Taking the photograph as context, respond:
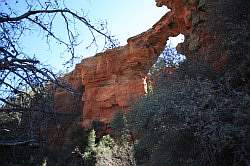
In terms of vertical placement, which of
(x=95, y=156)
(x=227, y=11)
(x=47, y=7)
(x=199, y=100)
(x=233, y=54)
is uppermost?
(x=227, y=11)

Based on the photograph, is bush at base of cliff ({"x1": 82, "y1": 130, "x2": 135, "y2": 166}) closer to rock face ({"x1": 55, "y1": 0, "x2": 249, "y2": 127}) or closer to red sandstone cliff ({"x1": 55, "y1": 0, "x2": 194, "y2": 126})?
rock face ({"x1": 55, "y1": 0, "x2": 249, "y2": 127})

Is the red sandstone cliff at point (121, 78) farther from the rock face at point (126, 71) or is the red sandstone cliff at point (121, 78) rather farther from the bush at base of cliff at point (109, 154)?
the bush at base of cliff at point (109, 154)

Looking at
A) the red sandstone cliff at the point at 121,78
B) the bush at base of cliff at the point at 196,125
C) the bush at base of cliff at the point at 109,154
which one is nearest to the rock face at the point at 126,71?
the red sandstone cliff at the point at 121,78

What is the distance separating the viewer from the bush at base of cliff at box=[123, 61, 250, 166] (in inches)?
260

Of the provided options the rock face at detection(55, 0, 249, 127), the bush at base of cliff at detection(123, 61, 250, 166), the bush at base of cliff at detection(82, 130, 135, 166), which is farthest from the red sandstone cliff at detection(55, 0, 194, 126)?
the bush at base of cliff at detection(123, 61, 250, 166)

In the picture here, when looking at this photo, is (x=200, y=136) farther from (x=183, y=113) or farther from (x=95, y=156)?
(x=95, y=156)

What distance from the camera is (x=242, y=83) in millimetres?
8227

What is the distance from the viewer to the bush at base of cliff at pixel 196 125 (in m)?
6.61

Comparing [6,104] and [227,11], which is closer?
[6,104]

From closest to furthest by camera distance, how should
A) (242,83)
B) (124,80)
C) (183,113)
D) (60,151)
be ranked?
1. (183,113)
2. (242,83)
3. (60,151)
4. (124,80)

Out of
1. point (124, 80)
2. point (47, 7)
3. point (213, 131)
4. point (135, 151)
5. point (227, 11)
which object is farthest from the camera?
point (124, 80)

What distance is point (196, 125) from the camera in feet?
23.0

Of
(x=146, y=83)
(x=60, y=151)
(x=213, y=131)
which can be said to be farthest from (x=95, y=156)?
(x=213, y=131)

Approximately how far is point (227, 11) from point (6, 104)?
7.02 metres
